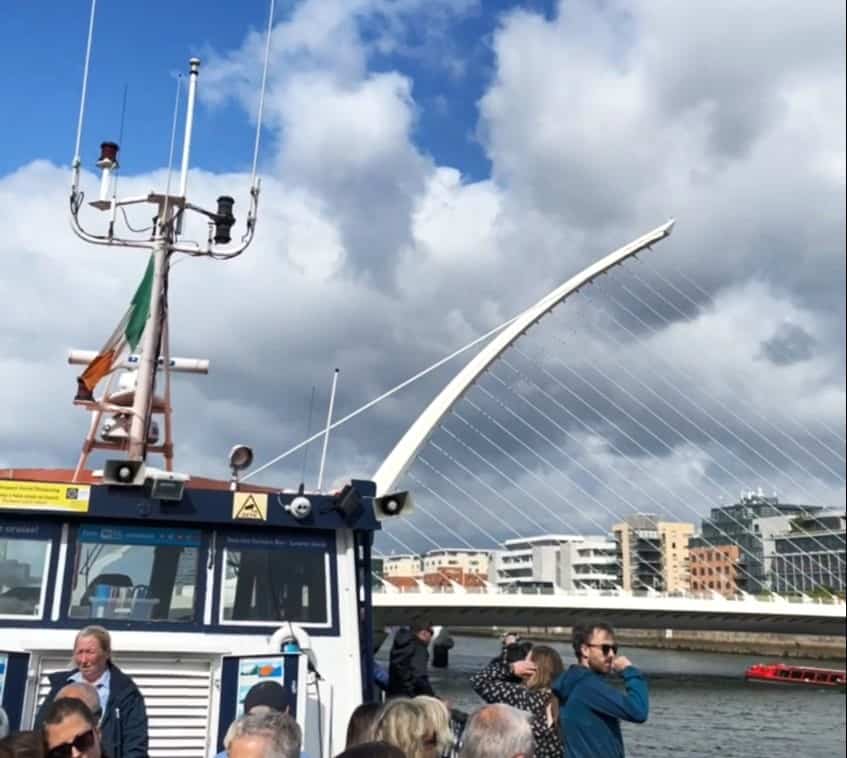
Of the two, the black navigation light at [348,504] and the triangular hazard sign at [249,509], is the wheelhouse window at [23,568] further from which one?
the black navigation light at [348,504]

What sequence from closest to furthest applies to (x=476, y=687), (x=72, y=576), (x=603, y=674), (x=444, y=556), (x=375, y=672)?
1. (x=603, y=674)
2. (x=476, y=687)
3. (x=72, y=576)
4. (x=375, y=672)
5. (x=444, y=556)

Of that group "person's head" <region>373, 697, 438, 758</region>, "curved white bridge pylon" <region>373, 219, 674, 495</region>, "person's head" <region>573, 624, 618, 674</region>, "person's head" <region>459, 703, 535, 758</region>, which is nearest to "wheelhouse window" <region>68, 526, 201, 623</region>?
"person's head" <region>573, 624, 618, 674</region>

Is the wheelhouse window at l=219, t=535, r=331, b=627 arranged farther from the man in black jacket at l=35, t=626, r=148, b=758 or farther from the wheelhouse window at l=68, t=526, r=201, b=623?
the man in black jacket at l=35, t=626, r=148, b=758

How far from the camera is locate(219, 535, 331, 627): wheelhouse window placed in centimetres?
672

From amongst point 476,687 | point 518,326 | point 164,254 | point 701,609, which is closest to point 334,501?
point 476,687

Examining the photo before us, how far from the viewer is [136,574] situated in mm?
6625

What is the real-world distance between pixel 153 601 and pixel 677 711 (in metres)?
34.6

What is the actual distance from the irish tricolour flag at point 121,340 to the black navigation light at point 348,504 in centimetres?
307

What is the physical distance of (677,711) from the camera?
123ft

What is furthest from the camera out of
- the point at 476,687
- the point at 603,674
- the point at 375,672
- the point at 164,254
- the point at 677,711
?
the point at 677,711

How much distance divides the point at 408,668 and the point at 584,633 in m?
3.11

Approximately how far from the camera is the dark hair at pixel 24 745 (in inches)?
123

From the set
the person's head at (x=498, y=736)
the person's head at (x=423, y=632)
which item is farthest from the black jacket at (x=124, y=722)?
the person's head at (x=423, y=632)

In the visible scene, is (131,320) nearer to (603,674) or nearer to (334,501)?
(334,501)
